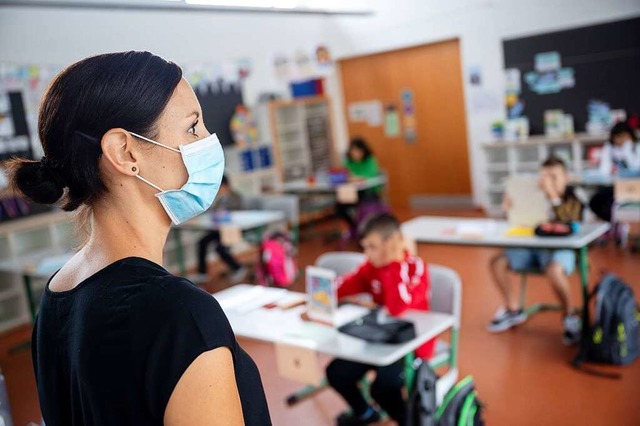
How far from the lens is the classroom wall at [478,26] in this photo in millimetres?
7789

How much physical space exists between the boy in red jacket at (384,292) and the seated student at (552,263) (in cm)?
140

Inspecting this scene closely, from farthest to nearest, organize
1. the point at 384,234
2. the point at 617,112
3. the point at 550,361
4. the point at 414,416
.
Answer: the point at 617,112, the point at 550,361, the point at 384,234, the point at 414,416

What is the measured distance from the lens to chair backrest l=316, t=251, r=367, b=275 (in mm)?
3906

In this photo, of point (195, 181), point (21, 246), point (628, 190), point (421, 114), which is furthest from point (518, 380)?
point (421, 114)

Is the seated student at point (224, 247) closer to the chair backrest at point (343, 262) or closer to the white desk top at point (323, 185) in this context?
the white desk top at point (323, 185)

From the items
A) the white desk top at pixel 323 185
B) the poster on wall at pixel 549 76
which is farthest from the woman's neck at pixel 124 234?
the poster on wall at pixel 549 76

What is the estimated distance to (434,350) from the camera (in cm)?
340

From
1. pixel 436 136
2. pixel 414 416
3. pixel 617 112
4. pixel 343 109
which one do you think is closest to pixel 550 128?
pixel 617 112

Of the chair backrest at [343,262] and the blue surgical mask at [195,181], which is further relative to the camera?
the chair backrest at [343,262]

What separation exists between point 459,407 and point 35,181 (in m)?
2.18

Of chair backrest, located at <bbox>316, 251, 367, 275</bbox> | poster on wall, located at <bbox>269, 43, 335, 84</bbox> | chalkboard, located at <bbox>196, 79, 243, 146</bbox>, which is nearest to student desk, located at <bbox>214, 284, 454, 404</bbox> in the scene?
chair backrest, located at <bbox>316, 251, 367, 275</bbox>

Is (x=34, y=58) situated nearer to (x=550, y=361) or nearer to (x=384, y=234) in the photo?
(x=384, y=234)

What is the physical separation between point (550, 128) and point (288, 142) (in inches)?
136

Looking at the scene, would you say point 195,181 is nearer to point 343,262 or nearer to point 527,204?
point 343,262
